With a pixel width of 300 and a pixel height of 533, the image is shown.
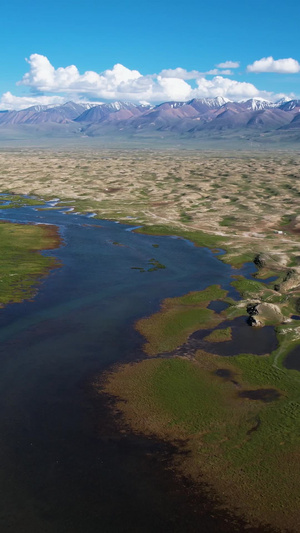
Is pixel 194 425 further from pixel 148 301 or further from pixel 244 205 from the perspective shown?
pixel 244 205

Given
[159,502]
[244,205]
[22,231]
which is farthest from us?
[244,205]

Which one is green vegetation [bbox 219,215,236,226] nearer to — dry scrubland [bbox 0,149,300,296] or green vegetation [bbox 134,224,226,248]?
dry scrubland [bbox 0,149,300,296]

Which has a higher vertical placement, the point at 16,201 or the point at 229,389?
the point at 16,201

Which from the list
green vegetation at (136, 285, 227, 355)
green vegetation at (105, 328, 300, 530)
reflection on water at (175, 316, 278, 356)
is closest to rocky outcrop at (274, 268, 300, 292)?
green vegetation at (136, 285, 227, 355)

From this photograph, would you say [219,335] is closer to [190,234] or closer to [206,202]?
[190,234]

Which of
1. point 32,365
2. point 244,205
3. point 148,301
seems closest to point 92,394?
point 32,365

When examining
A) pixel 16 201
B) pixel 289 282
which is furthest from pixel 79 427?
pixel 16 201
